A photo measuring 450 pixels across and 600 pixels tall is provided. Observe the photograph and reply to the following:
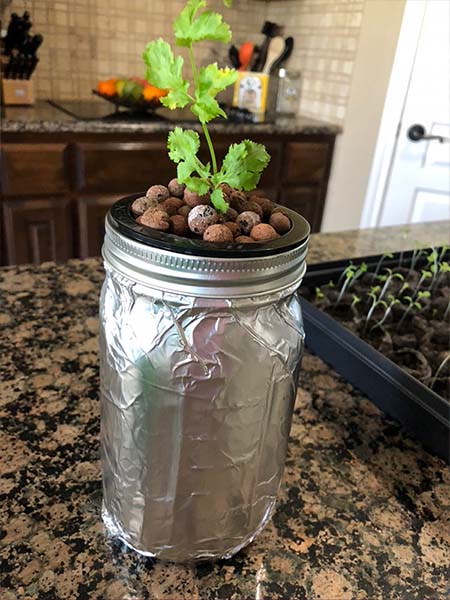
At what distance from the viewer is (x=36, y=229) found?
2.03 meters

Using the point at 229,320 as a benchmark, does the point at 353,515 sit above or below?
below

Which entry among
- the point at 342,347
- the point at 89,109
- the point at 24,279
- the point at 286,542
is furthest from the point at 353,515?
the point at 89,109

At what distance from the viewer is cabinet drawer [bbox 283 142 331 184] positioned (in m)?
2.40

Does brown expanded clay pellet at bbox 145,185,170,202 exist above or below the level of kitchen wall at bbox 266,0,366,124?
below

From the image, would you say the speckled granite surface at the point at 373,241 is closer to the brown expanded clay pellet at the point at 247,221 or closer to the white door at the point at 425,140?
the brown expanded clay pellet at the point at 247,221

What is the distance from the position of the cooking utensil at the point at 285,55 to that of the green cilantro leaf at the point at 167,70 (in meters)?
2.46

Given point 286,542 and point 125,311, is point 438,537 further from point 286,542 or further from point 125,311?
point 125,311

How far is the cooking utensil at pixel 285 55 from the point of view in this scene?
2.60 meters

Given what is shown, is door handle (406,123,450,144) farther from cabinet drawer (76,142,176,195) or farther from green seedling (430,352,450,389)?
green seedling (430,352,450,389)

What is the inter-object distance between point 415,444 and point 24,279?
682 millimetres

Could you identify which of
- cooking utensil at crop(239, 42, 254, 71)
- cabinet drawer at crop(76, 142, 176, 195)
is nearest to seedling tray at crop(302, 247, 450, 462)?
cabinet drawer at crop(76, 142, 176, 195)

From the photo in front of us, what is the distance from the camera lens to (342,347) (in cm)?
72

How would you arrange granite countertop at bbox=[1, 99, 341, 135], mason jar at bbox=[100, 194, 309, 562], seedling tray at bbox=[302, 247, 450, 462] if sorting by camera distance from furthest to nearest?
granite countertop at bbox=[1, 99, 341, 135] < seedling tray at bbox=[302, 247, 450, 462] < mason jar at bbox=[100, 194, 309, 562]

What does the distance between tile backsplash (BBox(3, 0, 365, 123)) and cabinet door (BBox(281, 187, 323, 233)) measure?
348 millimetres
